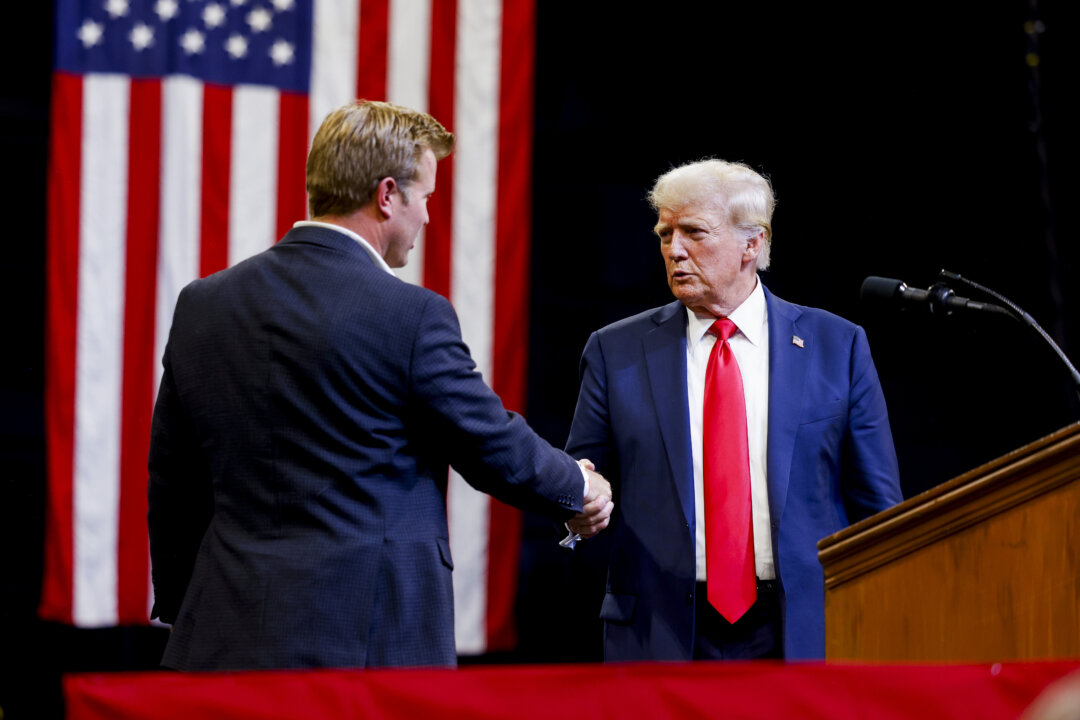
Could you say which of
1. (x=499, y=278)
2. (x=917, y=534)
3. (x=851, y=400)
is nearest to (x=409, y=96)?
(x=499, y=278)

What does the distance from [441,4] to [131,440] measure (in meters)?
1.58

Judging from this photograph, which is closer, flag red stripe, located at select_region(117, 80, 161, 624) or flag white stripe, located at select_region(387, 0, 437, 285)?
flag red stripe, located at select_region(117, 80, 161, 624)

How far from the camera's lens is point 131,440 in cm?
345

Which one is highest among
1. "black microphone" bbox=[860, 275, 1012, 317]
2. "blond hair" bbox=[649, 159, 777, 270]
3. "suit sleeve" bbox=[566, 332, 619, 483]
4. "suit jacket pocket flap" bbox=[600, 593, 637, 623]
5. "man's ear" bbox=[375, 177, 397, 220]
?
"blond hair" bbox=[649, 159, 777, 270]

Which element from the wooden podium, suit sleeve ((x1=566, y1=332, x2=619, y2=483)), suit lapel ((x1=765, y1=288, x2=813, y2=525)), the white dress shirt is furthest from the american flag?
the wooden podium

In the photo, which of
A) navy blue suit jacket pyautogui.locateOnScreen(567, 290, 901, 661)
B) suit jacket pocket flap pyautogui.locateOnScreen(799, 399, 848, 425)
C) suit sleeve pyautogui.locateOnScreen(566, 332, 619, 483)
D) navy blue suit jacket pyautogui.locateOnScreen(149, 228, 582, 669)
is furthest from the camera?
suit sleeve pyautogui.locateOnScreen(566, 332, 619, 483)

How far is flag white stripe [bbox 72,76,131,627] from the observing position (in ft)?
11.2

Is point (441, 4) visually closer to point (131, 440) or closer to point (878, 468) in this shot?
point (131, 440)

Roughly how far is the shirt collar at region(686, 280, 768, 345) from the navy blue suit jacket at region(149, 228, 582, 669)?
33.4 inches

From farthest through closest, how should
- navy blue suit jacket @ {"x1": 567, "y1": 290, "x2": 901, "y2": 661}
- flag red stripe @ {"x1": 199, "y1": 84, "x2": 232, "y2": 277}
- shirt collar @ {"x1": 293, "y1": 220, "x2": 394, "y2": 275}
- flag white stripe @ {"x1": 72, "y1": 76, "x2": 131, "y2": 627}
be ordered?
flag red stripe @ {"x1": 199, "y1": 84, "x2": 232, "y2": 277} → flag white stripe @ {"x1": 72, "y1": 76, "x2": 131, "y2": 627} → navy blue suit jacket @ {"x1": 567, "y1": 290, "x2": 901, "y2": 661} → shirt collar @ {"x1": 293, "y1": 220, "x2": 394, "y2": 275}

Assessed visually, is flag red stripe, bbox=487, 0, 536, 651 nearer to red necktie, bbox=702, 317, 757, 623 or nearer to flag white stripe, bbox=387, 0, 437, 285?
flag white stripe, bbox=387, 0, 437, 285

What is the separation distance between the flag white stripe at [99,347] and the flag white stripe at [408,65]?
0.78 meters

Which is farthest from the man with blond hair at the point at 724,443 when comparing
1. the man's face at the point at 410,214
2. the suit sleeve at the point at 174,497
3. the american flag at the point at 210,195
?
the american flag at the point at 210,195

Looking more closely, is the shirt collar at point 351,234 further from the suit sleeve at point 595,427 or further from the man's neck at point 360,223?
the suit sleeve at point 595,427
